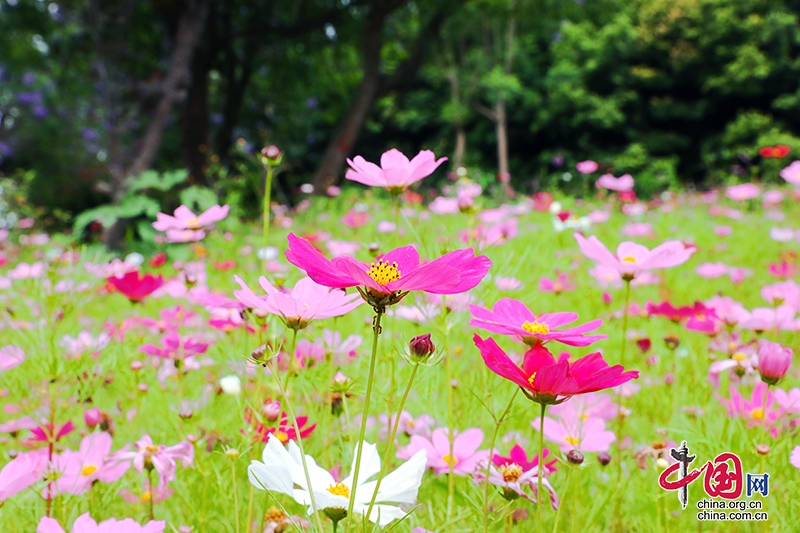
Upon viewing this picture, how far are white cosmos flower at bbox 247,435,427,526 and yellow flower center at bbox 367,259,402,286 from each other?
0.12m

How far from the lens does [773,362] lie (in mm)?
493

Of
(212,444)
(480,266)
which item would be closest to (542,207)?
(212,444)

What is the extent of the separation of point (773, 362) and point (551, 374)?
0.96ft

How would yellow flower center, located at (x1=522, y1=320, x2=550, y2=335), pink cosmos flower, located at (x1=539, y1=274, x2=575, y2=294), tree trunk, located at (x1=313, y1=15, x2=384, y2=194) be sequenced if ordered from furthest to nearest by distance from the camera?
tree trunk, located at (x1=313, y1=15, x2=384, y2=194) → pink cosmos flower, located at (x1=539, y1=274, x2=575, y2=294) → yellow flower center, located at (x1=522, y1=320, x2=550, y2=335)

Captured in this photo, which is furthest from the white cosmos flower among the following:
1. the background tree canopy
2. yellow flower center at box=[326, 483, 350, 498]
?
the background tree canopy

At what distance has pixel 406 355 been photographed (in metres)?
0.33

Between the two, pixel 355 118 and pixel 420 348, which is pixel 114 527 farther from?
pixel 355 118

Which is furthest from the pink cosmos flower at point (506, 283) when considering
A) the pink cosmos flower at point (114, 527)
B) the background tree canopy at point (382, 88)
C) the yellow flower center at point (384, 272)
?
the background tree canopy at point (382, 88)

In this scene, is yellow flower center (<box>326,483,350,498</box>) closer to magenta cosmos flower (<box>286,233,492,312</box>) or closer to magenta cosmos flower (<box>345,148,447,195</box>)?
magenta cosmos flower (<box>286,233,492,312</box>)

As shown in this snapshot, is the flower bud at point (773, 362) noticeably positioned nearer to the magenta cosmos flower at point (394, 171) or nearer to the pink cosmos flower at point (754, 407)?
the pink cosmos flower at point (754, 407)

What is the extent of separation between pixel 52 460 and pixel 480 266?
52cm

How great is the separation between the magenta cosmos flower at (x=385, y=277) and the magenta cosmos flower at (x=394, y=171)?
18 cm

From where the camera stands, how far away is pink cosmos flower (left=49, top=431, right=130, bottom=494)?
514mm

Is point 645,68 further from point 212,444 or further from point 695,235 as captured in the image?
point 212,444
